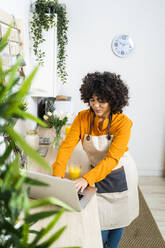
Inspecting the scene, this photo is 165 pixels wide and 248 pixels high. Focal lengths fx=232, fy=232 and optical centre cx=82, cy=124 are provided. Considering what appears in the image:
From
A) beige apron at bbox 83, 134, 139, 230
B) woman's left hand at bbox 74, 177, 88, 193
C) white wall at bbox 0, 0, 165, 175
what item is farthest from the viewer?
white wall at bbox 0, 0, 165, 175

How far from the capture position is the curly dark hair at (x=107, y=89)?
4.78ft

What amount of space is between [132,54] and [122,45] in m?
0.19

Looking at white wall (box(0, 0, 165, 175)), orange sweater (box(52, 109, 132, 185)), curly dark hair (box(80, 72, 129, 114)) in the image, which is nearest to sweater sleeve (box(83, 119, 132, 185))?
orange sweater (box(52, 109, 132, 185))

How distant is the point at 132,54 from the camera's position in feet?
10.5

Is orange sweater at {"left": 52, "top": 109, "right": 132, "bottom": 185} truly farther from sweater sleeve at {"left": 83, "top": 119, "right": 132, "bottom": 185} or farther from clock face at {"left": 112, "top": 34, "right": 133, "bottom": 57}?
clock face at {"left": 112, "top": 34, "right": 133, "bottom": 57}

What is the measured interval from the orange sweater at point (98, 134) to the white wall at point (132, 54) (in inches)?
71.5

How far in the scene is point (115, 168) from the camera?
1566 millimetres

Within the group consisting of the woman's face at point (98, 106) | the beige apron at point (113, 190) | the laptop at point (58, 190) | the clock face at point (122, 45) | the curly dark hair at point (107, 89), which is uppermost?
the clock face at point (122, 45)

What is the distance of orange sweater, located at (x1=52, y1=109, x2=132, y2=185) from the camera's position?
1381 mm

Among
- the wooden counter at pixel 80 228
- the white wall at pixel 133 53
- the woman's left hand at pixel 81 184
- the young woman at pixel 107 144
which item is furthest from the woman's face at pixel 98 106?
the white wall at pixel 133 53

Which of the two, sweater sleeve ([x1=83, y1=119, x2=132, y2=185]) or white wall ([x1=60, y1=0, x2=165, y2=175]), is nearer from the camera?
sweater sleeve ([x1=83, y1=119, x2=132, y2=185])

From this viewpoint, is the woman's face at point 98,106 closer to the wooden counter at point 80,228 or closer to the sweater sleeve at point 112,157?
the sweater sleeve at point 112,157

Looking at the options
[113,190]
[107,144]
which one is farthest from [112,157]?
[113,190]

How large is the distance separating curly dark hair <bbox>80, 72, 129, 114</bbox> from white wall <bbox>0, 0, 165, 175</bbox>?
5.93 feet
